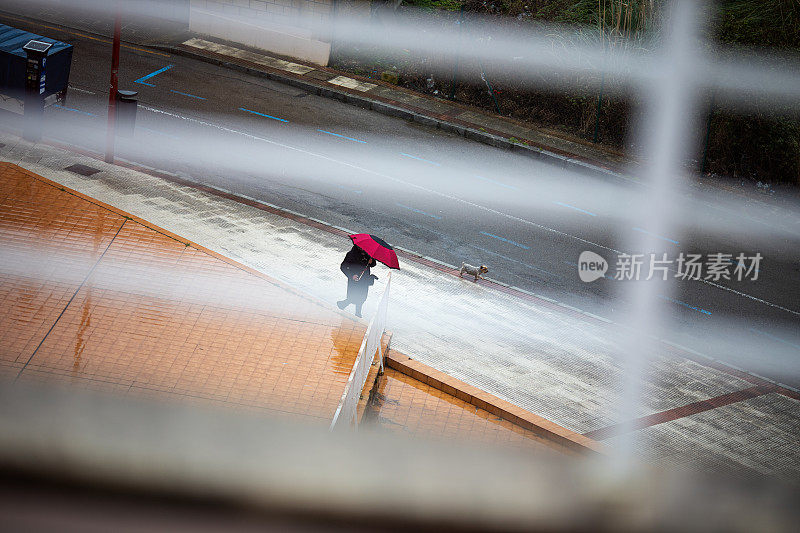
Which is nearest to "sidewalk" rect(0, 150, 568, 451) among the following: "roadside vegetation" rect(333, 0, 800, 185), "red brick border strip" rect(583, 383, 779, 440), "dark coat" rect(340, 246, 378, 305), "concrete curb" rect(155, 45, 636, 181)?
"dark coat" rect(340, 246, 378, 305)

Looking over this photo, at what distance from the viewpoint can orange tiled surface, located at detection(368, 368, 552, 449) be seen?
8523 millimetres

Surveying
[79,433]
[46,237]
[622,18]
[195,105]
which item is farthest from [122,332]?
[622,18]

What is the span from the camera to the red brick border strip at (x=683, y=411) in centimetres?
960

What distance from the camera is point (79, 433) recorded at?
610 mm

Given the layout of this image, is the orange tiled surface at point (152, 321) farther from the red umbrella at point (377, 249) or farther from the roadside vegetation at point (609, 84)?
the roadside vegetation at point (609, 84)

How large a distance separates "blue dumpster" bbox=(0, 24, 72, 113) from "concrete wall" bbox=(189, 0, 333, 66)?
8.16m

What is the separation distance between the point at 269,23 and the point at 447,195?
999 centimetres

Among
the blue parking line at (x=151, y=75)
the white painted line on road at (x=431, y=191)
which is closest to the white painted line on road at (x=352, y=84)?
the blue parking line at (x=151, y=75)

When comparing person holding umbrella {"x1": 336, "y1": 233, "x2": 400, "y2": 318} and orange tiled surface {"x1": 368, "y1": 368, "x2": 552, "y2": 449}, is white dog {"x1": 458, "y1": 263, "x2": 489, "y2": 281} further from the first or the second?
orange tiled surface {"x1": 368, "y1": 368, "x2": 552, "y2": 449}

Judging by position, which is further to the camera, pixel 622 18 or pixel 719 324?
pixel 622 18

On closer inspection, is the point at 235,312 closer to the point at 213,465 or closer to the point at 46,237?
the point at 46,237

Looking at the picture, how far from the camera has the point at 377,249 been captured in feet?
33.6

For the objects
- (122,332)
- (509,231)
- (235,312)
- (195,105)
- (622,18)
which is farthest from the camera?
(622,18)

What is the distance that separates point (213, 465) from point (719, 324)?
1483cm
